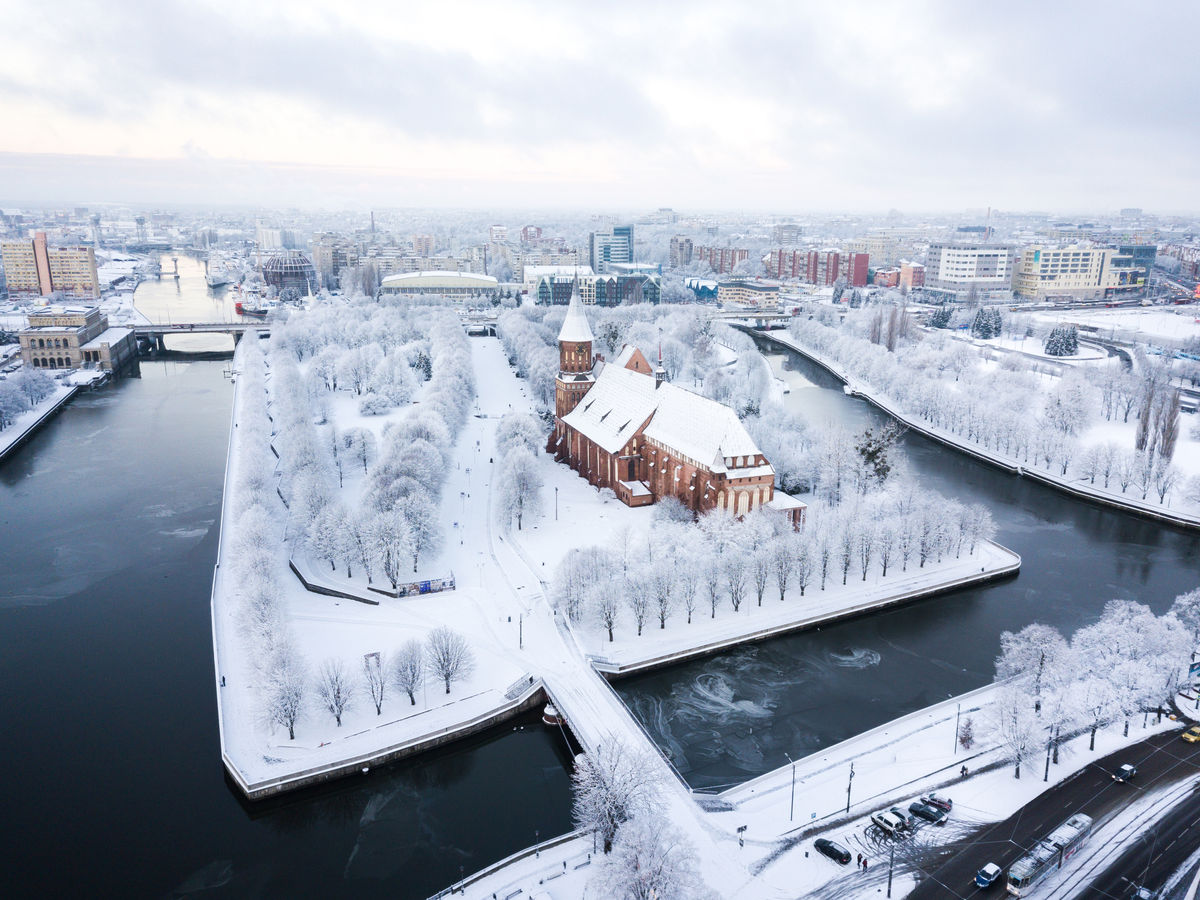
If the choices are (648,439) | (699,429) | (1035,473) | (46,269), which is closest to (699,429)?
(699,429)

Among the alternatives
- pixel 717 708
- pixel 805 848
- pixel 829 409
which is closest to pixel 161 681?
pixel 717 708

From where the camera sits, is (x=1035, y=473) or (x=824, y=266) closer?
(x=1035, y=473)

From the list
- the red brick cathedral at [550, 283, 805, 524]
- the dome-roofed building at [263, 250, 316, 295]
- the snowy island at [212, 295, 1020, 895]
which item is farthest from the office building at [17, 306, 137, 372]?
the red brick cathedral at [550, 283, 805, 524]

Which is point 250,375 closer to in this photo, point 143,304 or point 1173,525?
point 1173,525

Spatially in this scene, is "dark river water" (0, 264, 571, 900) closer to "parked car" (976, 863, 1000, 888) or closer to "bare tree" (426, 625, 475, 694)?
"bare tree" (426, 625, 475, 694)

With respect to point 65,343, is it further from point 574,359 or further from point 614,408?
point 614,408
